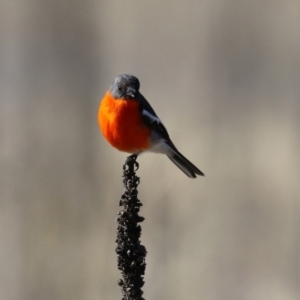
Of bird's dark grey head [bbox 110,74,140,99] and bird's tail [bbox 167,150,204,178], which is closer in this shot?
bird's dark grey head [bbox 110,74,140,99]

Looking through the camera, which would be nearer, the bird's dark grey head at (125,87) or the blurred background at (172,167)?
the bird's dark grey head at (125,87)

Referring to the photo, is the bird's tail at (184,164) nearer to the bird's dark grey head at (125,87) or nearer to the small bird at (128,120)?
the small bird at (128,120)

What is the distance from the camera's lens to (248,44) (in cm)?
437

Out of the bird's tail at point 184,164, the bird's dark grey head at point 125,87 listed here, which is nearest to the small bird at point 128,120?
the bird's dark grey head at point 125,87

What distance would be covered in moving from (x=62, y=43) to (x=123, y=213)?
339cm

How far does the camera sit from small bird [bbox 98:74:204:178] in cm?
269

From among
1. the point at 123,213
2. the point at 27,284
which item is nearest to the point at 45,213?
the point at 27,284

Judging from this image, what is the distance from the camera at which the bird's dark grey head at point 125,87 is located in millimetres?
2719

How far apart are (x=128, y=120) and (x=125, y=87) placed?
0.58ft

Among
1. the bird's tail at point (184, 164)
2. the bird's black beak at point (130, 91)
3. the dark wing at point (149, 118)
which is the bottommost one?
the bird's tail at point (184, 164)

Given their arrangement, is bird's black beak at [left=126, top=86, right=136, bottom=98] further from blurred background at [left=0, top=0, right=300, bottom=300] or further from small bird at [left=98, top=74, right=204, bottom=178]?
blurred background at [left=0, top=0, right=300, bottom=300]

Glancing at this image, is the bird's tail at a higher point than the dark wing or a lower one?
lower

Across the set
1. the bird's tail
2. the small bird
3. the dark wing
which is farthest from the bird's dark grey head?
the bird's tail

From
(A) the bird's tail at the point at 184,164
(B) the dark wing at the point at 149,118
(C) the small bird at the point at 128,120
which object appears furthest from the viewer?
(A) the bird's tail at the point at 184,164
